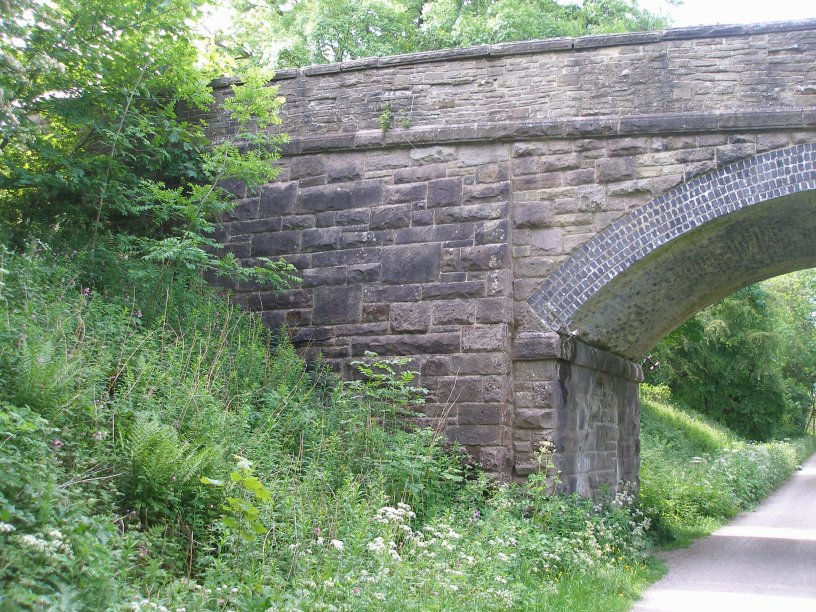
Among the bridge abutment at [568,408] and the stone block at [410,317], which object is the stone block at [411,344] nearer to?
the stone block at [410,317]

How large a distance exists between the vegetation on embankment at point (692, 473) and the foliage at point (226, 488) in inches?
115

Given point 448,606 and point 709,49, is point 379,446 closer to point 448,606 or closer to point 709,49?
point 448,606

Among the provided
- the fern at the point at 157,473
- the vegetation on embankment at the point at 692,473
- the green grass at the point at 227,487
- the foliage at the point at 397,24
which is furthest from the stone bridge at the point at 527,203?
the foliage at the point at 397,24

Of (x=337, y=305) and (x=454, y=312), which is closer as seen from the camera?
(x=454, y=312)

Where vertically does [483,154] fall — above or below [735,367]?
above

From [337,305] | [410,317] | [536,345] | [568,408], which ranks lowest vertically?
[568,408]

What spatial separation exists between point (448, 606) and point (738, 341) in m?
24.5

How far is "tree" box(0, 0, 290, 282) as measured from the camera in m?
7.09

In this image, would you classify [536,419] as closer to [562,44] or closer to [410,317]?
[410,317]

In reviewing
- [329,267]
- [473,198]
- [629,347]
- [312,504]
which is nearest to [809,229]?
[629,347]

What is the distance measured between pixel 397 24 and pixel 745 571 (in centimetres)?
1457

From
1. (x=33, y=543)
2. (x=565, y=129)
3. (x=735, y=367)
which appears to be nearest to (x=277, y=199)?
(x=565, y=129)

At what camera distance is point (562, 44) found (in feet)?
26.5

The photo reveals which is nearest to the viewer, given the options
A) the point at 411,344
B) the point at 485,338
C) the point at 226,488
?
the point at 226,488
